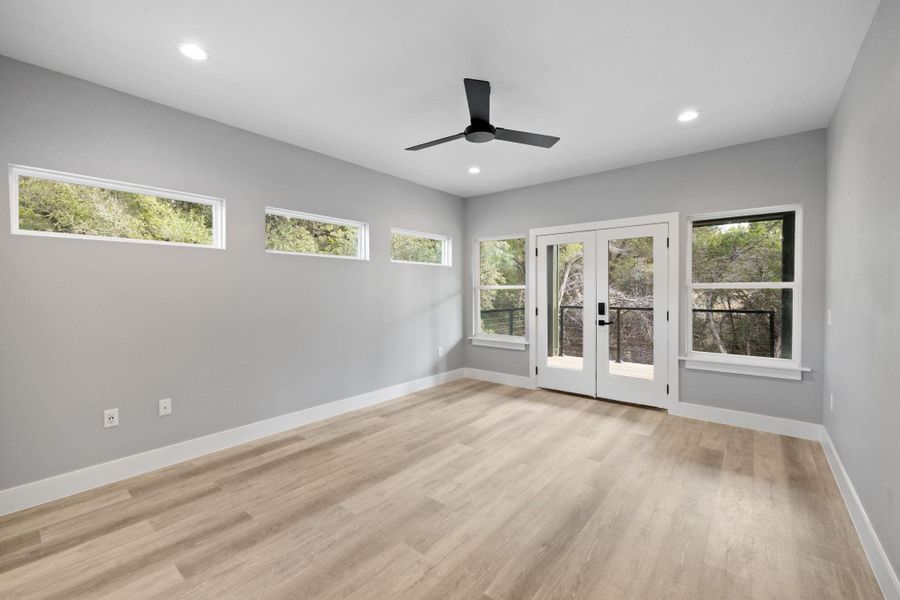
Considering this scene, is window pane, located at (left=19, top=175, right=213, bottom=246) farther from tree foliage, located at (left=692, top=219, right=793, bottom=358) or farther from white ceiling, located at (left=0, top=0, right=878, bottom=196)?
tree foliage, located at (left=692, top=219, right=793, bottom=358)

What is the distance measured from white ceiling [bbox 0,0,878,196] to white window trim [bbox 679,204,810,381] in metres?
0.76

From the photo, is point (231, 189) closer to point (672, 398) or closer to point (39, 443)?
point (39, 443)

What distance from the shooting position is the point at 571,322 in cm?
482

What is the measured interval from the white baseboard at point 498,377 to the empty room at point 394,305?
933mm

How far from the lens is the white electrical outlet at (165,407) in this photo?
2.88 m

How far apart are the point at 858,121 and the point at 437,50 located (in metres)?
2.55

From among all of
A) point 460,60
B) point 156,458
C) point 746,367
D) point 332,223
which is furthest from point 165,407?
point 746,367

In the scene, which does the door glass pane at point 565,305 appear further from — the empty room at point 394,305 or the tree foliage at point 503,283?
the tree foliage at point 503,283

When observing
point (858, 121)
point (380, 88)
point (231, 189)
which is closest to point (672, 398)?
point (858, 121)

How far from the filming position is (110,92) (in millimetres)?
2678

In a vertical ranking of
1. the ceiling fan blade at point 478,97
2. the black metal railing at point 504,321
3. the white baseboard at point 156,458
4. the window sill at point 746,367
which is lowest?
the white baseboard at point 156,458

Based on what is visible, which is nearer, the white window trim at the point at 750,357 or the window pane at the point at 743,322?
the white window trim at the point at 750,357

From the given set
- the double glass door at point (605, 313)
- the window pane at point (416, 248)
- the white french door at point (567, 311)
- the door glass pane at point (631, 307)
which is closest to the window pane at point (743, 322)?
the double glass door at point (605, 313)

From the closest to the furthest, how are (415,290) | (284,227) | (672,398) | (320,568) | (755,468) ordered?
(320,568)
(755,468)
(284,227)
(672,398)
(415,290)
